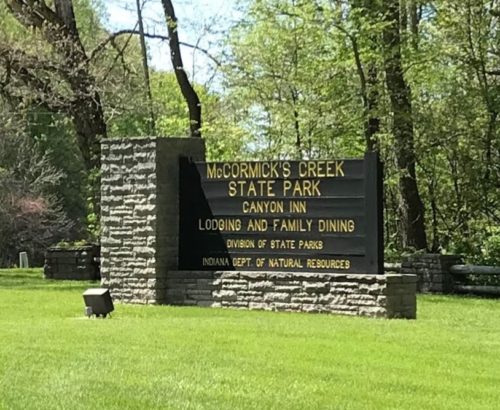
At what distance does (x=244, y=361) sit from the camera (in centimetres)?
1077

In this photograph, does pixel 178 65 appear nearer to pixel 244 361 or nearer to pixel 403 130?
pixel 403 130

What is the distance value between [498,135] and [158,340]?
17.6 m

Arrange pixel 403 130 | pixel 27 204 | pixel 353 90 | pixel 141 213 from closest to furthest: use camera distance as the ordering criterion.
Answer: pixel 141 213 < pixel 403 130 < pixel 353 90 < pixel 27 204

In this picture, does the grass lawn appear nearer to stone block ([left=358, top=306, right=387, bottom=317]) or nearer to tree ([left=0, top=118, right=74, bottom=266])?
stone block ([left=358, top=306, right=387, bottom=317])

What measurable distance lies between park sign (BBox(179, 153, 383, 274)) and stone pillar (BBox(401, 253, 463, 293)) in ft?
21.1

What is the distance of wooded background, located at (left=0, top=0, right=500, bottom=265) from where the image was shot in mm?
27719

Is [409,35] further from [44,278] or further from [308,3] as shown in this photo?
[44,278]

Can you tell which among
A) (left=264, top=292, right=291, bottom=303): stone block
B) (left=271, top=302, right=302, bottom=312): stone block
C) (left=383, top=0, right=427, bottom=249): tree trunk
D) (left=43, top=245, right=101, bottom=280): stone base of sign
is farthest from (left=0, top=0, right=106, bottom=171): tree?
(left=271, top=302, right=302, bottom=312): stone block

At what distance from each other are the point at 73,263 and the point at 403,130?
9.05m

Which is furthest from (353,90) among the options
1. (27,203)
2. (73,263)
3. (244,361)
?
(244,361)

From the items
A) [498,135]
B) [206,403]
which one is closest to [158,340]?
[206,403]

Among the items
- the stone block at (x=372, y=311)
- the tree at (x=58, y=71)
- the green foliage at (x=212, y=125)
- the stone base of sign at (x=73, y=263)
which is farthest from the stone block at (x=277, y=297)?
the green foliage at (x=212, y=125)

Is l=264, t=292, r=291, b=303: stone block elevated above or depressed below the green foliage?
below

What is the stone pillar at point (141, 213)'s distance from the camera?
18125 mm
